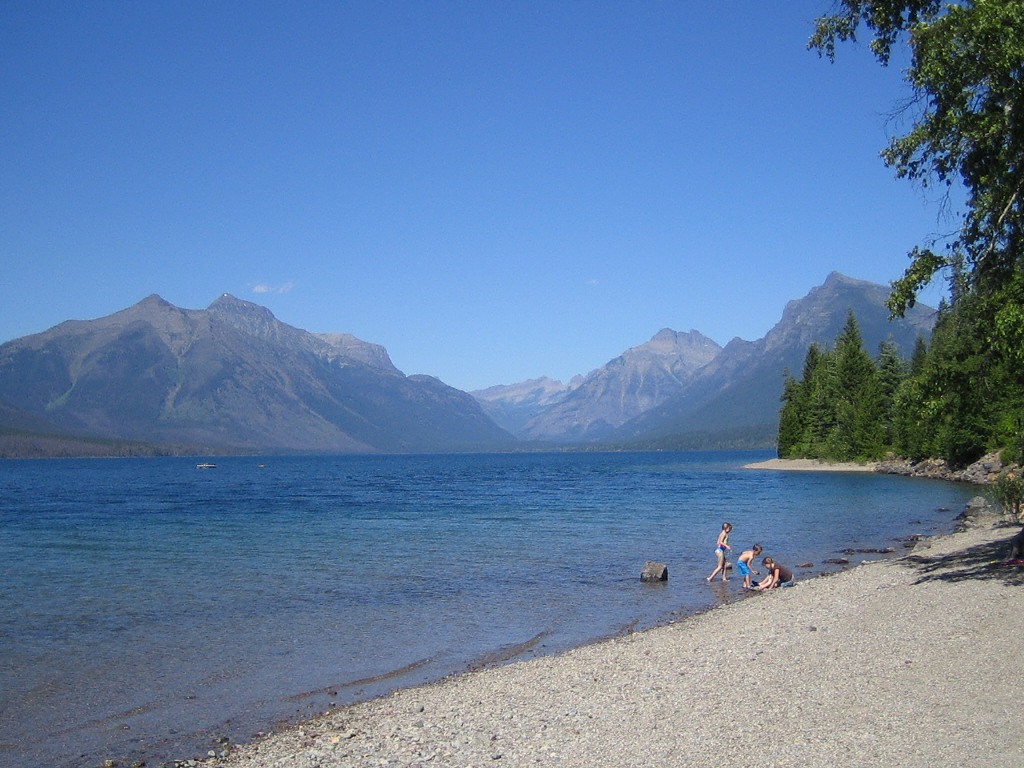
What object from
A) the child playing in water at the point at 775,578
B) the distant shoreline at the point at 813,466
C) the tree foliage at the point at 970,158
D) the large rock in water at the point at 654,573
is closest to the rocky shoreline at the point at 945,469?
the distant shoreline at the point at 813,466

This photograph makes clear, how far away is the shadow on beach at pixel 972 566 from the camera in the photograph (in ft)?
61.7

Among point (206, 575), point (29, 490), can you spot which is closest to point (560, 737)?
point (206, 575)

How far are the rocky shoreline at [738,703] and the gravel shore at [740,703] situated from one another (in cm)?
3

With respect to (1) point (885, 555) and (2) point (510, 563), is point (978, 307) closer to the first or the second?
(1) point (885, 555)

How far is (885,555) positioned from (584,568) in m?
11.1

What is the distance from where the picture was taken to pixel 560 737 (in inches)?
424

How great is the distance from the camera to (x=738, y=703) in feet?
38.2

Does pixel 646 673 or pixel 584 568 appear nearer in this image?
pixel 646 673

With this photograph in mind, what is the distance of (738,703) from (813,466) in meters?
113

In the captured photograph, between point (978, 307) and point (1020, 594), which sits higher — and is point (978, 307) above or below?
above

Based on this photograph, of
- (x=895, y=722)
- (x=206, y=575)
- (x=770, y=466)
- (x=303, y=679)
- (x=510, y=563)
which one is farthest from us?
(x=770, y=466)

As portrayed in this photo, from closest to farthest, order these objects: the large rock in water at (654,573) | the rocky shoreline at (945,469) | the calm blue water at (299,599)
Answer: the calm blue water at (299,599)
the large rock in water at (654,573)
the rocky shoreline at (945,469)

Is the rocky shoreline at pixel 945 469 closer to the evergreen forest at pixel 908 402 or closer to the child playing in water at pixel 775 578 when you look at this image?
the evergreen forest at pixel 908 402

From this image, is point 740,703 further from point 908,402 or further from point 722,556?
point 722,556
